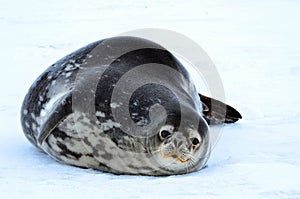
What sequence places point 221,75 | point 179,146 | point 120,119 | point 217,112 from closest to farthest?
point 179,146
point 120,119
point 217,112
point 221,75

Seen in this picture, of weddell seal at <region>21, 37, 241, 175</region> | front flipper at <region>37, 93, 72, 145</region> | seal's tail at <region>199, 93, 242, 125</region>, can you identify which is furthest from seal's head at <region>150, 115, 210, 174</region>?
seal's tail at <region>199, 93, 242, 125</region>

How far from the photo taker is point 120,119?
3.16 metres

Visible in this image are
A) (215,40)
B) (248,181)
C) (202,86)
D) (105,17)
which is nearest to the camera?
(248,181)

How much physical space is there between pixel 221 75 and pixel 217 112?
164 cm

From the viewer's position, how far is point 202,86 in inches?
224

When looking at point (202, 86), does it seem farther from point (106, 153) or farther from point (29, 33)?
point (29, 33)

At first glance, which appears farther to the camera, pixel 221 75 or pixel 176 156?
pixel 221 75

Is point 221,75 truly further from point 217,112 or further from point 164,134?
point 164,134

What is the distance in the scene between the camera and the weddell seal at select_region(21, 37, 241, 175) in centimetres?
306

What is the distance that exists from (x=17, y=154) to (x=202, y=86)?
244 centimetres

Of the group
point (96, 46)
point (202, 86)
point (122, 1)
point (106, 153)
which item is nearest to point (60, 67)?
point (96, 46)

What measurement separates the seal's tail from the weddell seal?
793 mm

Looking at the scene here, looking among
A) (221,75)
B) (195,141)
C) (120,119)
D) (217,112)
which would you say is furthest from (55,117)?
(221,75)

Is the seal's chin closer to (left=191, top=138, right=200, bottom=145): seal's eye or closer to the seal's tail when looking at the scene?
(left=191, top=138, right=200, bottom=145): seal's eye
